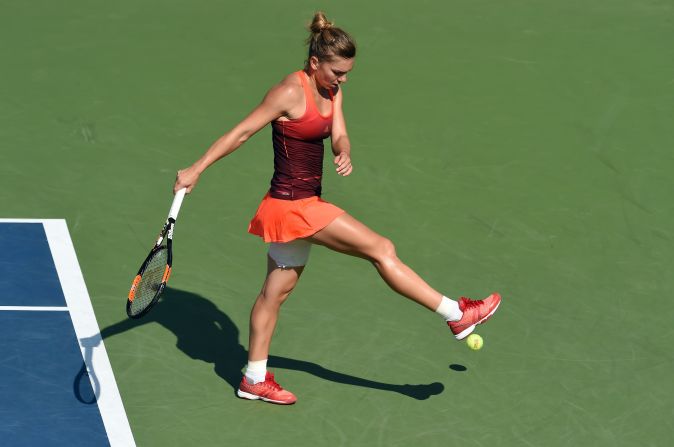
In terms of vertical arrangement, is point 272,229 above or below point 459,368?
above

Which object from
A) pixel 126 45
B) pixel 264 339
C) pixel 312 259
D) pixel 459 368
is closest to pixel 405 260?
pixel 312 259

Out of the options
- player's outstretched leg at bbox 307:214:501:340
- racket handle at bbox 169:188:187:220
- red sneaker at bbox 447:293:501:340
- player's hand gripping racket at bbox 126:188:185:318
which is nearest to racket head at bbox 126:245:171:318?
player's hand gripping racket at bbox 126:188:185:318

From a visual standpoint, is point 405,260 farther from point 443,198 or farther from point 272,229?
point 272,229

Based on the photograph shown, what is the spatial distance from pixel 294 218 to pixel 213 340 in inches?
58.0

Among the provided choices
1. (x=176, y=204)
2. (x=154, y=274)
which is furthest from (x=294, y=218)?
(x=154, y=274)

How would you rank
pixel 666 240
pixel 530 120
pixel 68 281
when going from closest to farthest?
1. pixel 68 281
2. pixel 666 240
3. pixel 530 120

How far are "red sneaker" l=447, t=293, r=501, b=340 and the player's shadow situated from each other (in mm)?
595

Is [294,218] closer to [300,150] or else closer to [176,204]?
[300,150]

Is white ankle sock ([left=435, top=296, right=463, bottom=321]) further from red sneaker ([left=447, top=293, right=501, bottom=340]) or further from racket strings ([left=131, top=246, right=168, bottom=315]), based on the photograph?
racket strings ([left=131, top=246, right=168, bottom=315])

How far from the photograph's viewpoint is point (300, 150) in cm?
779

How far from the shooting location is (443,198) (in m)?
10.8

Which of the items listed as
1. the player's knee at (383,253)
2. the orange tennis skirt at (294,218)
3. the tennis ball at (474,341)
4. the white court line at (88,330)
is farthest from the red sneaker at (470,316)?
the white court line at (88,330)

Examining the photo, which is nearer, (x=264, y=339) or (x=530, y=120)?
(x=264, y=339)

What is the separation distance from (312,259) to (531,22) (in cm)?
472
